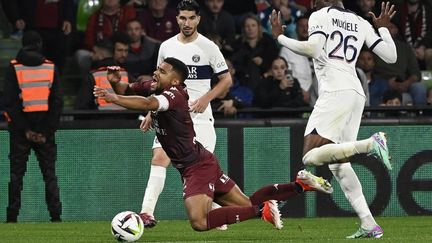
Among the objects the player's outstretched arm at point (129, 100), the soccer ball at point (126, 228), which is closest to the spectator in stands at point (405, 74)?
the soccer ball at point (126, 228)

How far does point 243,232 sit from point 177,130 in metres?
2.07

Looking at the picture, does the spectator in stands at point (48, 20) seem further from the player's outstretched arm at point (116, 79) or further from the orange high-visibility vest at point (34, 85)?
the player's outstretched arm at point (116, 79)

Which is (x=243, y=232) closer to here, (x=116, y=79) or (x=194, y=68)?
(x=194, y=68)

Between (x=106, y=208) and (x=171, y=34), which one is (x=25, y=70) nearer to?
(x=106, y=208)

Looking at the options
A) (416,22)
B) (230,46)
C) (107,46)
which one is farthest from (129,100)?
(416,22)

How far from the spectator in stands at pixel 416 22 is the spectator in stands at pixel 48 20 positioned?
16.4 ft

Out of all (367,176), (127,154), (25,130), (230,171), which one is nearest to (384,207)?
(367,176)

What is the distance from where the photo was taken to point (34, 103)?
15891 mm

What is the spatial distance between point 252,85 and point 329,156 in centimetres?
613

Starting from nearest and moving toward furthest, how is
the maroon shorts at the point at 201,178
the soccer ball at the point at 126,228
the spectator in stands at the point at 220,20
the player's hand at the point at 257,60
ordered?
1. the soccer ball at the point at 126,228
2. the maroon shorts at the point at 201,178
3. the player's hand at the point at 257,60
4. the spectator in stands at the point at 220,20

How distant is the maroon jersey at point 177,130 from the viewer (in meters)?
11.7

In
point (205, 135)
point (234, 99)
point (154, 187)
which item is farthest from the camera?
point (234, 99)

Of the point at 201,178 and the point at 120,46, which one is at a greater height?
the point at 120,46

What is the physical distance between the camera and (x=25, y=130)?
52.0ft
